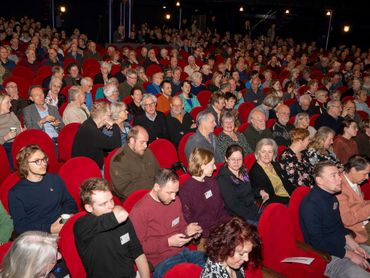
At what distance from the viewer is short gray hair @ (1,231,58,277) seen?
6.19 ft

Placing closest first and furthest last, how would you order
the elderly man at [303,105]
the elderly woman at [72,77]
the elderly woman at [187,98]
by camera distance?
the elderly woman at [187,98] → the elderly man at [303,105] → the elderly woman at [72,77]

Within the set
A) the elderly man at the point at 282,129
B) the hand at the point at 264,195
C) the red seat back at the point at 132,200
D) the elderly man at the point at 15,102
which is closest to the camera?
the red seat back at the point at 132,200

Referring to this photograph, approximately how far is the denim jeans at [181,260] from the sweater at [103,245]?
0.33 metres

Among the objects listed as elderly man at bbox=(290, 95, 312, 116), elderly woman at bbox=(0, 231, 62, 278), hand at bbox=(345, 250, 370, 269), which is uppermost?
elderly man at bbox=(290, 95, 312, 116)

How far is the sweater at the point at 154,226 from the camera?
2.95m

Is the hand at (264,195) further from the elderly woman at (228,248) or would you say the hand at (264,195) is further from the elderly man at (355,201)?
the elderly woman at (228,248)

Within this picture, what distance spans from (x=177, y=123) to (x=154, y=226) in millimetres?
2861

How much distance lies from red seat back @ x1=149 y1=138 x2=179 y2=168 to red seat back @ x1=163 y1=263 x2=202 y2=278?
7.81 ft

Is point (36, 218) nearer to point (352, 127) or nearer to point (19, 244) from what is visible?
point (19, 244)

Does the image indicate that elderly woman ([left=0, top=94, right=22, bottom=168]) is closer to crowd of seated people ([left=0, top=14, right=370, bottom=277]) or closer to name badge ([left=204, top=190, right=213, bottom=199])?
crowd of seated people ([left=0, top=14, right=370, bottom=277])

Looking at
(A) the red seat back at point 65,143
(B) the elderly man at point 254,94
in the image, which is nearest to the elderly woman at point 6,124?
(A) the red seat back at point 65,143

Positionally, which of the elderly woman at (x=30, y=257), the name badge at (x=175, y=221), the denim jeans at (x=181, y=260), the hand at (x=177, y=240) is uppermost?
the elderly woman at (x=30, y=257)

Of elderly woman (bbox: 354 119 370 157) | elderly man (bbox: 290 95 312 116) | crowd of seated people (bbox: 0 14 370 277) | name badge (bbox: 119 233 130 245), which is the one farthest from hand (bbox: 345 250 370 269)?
elderly man (bbox: 290 95 312 116)

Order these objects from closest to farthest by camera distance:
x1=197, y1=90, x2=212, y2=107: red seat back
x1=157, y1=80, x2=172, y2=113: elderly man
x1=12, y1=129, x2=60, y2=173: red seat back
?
x1=12, y1=129, x2=60, y2=173: red seat back → x1=157, y1=80, x2=172, y2=113: elderly man → x1=197, y1=90, x2=212, y2=107: red seat back
